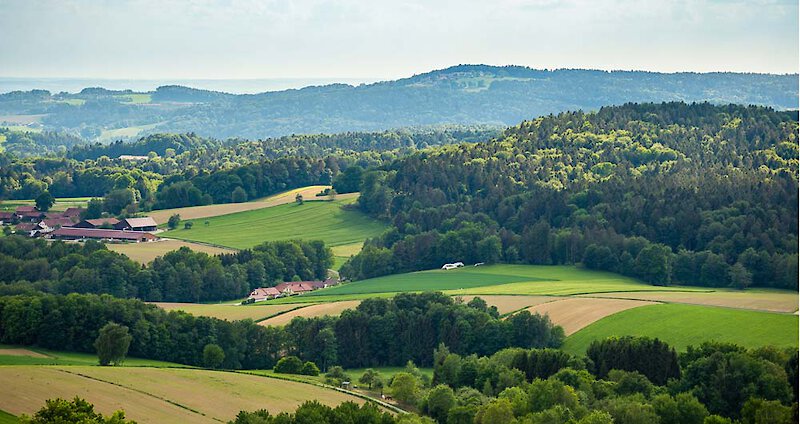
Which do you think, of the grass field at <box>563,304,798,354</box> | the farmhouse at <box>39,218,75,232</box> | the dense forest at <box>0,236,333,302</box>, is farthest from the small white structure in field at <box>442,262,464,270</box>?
the farmhouse at <box>39,218,75,232</box>

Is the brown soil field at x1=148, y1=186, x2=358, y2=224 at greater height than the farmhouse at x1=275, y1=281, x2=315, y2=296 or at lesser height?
greater

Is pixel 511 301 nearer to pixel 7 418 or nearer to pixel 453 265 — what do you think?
pixel 453 265

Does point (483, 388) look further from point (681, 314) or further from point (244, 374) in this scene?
point (681, 314)

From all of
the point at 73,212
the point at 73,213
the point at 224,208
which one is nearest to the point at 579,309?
the point at 224,208

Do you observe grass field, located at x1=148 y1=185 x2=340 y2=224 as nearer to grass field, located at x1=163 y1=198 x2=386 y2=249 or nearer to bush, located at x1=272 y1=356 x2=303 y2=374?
grass field, located at x1=163 y1=198 x2=386 y2=249

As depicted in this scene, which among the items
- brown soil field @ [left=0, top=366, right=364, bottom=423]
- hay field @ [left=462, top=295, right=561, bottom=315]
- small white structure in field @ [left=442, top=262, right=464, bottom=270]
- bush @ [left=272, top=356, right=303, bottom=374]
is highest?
brown soil field @ [left=0, top=366, right=364, bottom=423]

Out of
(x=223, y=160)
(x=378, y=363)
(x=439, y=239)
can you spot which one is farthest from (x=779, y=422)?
(x=223, y=160)

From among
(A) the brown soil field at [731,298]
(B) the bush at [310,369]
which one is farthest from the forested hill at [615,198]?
(B) the bush at [310,369]
